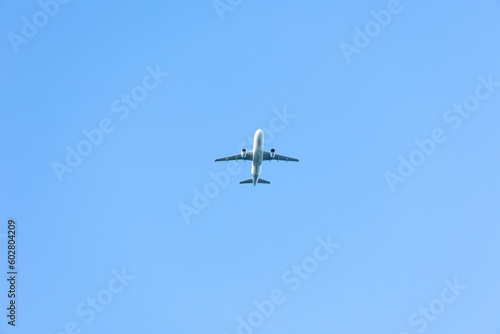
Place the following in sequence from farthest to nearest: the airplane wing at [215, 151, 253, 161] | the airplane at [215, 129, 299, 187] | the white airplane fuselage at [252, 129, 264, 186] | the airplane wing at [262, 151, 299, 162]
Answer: the airplane wing at [262, 151, 299, 162]
the airplane wing at [215, 151, 253, 161]
the airplane at [215, 129, 299, 187]
the white airplane fuselage at [252, 129, 264, 186]

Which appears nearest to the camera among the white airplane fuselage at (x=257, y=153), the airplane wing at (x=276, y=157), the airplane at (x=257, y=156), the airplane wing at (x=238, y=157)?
the white airplane fuselage at (x=257, y=153)

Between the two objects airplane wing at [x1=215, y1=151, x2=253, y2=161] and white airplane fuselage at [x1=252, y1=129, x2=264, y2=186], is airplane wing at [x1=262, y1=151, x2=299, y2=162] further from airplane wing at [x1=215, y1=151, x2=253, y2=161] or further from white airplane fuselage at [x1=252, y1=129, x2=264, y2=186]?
white airplane fuselage at [x1=252, y1=129, x2=264, y2=186]

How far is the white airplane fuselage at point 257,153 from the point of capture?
8519 centimetres

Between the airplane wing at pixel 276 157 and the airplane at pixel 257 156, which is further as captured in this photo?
the airplane wing at pixel 276 157

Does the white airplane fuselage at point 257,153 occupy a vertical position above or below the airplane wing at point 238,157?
below

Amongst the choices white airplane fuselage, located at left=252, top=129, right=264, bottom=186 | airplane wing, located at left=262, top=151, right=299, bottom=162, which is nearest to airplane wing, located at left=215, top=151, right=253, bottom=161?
airplane wing, located at left=262, top=151, right=299, bottom=162

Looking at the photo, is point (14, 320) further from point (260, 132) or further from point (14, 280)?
point (260, 132)

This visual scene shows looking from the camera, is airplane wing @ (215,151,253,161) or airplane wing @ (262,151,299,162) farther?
airplane wing @ (262,151,299,162)

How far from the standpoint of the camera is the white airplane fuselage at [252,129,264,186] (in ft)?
279

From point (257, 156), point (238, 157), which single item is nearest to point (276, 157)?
point (238, 157)

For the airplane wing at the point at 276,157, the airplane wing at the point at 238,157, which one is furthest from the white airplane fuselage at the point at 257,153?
the airplane wing at the point at 276,157

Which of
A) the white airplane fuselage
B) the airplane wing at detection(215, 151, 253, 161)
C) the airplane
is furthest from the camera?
the airplane wing at detection(215, 151, 253, 161)

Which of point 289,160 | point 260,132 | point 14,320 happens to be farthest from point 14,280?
point 289,160

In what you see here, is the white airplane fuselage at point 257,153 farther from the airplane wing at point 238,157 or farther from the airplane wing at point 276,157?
the airplane wing at point 276,157
